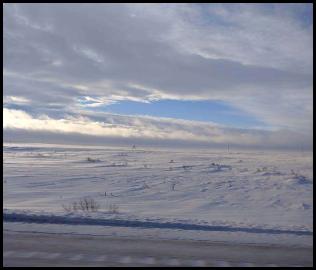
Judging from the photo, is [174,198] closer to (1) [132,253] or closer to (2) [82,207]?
(2) [82,207]

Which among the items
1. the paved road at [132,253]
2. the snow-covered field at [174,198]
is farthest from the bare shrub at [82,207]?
the paved road at [132,253]

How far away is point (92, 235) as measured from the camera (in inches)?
364

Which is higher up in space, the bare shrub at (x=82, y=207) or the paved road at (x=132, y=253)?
the bare shrub at (x=82, y=207)

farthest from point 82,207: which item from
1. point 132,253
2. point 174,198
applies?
point 132,253

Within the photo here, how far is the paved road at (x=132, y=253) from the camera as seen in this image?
7.41 m

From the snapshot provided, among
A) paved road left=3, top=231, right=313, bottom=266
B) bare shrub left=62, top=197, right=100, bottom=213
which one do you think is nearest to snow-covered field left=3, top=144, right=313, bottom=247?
bare shrub left=62, top=197, right=100, bottom=213

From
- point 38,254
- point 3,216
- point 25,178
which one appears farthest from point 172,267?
point 25,178

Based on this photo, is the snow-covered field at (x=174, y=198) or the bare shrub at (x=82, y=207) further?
the bare shrub at (x=82, y=207)

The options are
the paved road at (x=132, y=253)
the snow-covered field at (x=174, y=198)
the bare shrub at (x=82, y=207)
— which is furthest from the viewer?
the bare shrub at (x=82, y=207)

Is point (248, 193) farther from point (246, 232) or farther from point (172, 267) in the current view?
point (172, 267)

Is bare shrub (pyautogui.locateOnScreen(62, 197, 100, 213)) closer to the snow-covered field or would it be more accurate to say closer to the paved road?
the snow-covered field

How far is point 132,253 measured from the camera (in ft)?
26.0

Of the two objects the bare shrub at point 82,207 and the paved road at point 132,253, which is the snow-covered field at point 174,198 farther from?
the paved road at point 132,253

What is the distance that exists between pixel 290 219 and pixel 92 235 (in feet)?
19.2
